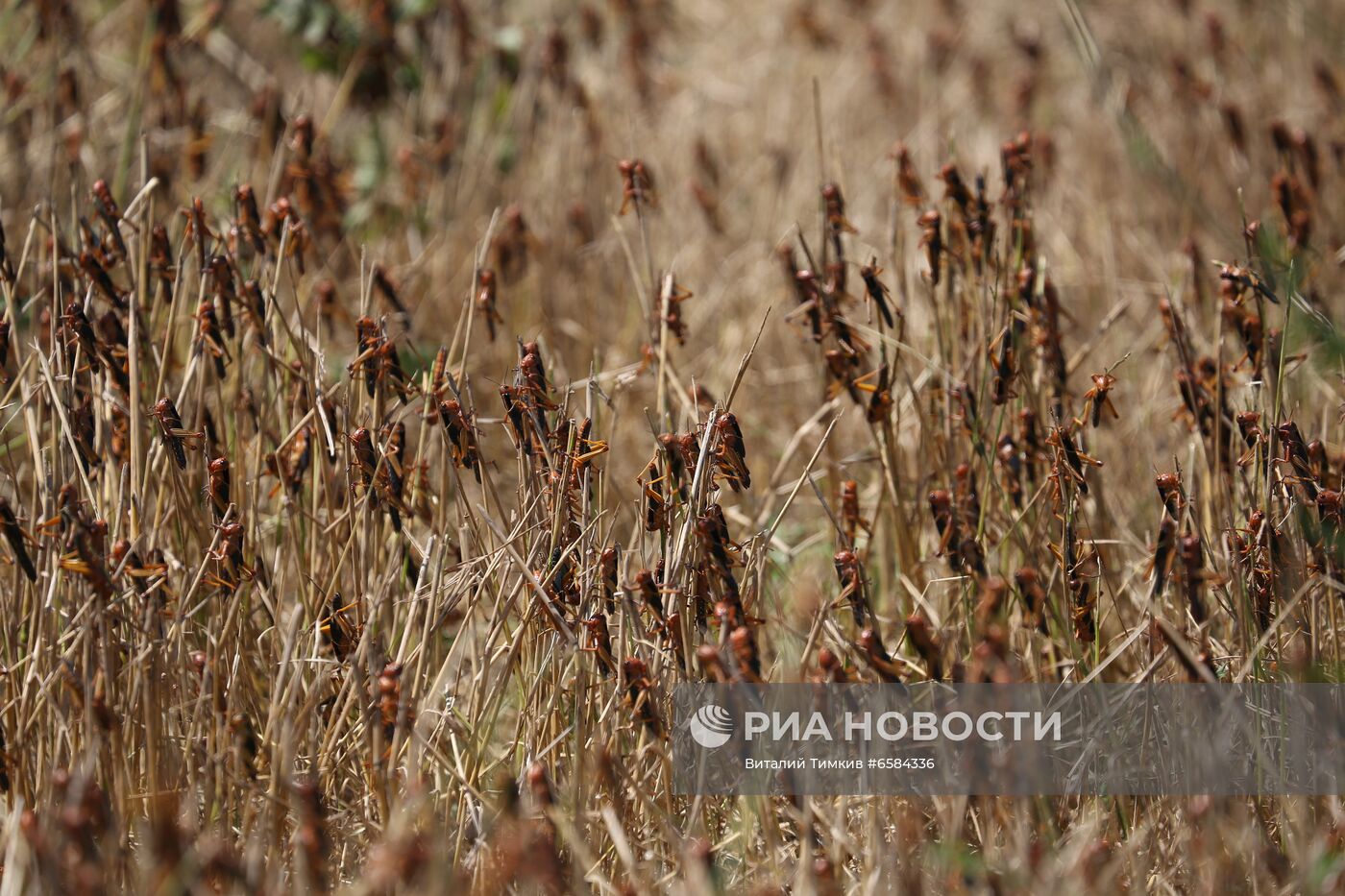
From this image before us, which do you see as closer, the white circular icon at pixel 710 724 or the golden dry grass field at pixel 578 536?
the golden dry grass field at pixel 578 536

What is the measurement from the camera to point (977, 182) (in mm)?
2240

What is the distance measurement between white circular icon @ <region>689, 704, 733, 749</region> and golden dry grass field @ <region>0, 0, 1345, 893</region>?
7cm

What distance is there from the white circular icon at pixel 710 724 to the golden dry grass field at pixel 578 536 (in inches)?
2.6

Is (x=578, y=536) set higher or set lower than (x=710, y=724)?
higher

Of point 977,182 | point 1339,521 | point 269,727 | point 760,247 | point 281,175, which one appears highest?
point 760,247

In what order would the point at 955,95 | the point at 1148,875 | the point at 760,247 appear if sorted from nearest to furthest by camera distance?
1. the point at 1148,875
2. the point at 760,247
3. the point at 955,95

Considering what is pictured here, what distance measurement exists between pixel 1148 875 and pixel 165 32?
3.18m

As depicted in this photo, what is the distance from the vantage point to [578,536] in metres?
1.88

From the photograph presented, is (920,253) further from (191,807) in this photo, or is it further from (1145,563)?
(191,807)

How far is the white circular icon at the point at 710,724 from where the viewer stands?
1797mm

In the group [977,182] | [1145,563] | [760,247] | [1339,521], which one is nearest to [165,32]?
[760,247]

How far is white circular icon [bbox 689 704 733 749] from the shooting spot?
180 centimetres

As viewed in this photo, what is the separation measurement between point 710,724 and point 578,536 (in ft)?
1.11

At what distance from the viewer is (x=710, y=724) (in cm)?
180
